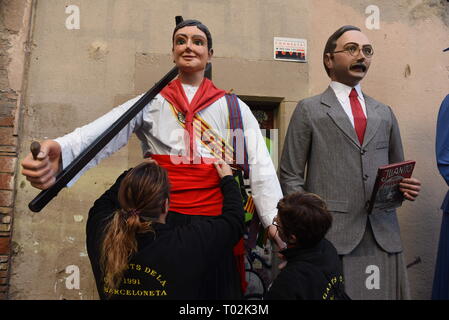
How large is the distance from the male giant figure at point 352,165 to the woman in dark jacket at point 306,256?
0.60 meters

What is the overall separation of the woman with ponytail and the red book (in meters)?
0.94

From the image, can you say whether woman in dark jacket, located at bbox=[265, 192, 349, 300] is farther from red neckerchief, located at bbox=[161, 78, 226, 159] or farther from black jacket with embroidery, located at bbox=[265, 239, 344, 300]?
red neckerchief, located at bbox=[161, 78, 226, 159]

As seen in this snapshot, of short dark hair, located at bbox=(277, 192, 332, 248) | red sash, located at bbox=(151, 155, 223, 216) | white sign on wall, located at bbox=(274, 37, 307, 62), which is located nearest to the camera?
short dark hair, located at bbox=(277, 192, 332, 248)

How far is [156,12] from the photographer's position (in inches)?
138

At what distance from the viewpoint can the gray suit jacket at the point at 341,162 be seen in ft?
7.97

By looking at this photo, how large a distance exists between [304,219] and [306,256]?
5.9 inches

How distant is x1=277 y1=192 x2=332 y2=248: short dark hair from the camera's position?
5.86ft

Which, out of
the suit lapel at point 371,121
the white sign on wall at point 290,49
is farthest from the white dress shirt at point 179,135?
the white sign on wall at point 290,49

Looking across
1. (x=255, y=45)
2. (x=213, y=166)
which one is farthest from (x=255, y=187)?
(x=255, y=45)

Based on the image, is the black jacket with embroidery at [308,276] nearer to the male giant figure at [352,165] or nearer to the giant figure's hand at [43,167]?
the male giant figure at [352,165]

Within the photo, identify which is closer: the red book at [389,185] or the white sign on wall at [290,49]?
the red book at [389,185]

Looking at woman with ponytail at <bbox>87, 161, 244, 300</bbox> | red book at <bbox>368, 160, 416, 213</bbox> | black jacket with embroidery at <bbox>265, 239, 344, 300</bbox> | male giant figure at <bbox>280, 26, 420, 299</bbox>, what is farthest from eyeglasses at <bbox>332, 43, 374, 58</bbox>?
woman with ponytail at <bbox>87, 161, 244, 300</bbox>

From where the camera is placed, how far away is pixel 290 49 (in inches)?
145

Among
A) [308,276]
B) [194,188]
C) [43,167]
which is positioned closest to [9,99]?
Answer: [43,167]
